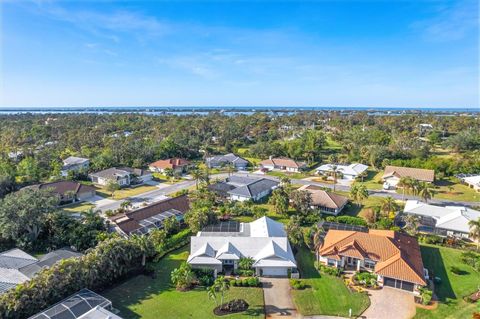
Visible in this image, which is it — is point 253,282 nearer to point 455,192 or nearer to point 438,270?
point 438,270

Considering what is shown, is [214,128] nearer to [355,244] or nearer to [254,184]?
[254,184]

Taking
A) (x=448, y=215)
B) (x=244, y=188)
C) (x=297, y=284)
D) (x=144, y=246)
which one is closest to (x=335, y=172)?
(x=244, y=188)

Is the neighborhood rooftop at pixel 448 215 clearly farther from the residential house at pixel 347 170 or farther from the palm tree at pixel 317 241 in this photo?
the residential house at pixel 347 170

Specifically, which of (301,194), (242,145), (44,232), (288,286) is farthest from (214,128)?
(288,286)

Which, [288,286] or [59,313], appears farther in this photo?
[288,286]

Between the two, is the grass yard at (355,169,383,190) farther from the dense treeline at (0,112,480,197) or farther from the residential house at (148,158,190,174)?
the residential house at (148,158,190,174)

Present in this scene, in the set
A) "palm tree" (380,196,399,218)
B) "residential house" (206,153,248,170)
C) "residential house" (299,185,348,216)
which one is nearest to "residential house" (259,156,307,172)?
"residential house" (206,153,248,170)

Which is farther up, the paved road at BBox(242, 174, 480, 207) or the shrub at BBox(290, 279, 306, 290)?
the paved road at BBox(242, 174, 480, 207)
